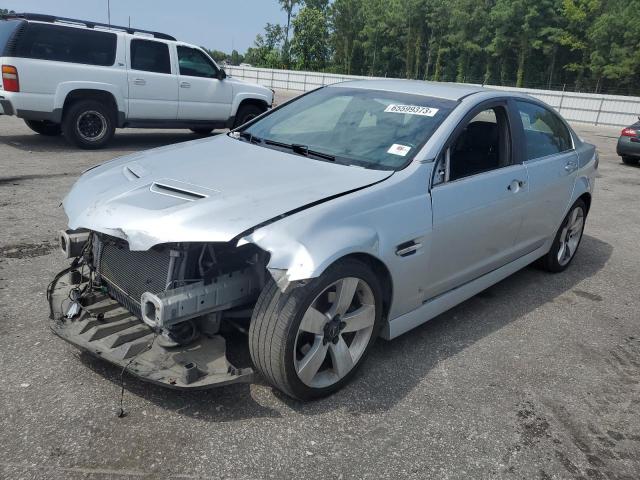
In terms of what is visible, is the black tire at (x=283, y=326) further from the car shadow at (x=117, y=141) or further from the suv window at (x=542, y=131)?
the car shadow at (x=117, y=141)

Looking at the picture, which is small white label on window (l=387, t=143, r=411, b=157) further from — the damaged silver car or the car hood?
the car hood

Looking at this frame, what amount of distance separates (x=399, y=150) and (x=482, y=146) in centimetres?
91

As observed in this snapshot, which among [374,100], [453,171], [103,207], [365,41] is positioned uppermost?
[365,41]

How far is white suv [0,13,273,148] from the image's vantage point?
855 cm

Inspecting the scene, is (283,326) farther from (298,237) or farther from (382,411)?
(382,411)

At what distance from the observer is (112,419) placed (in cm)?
262

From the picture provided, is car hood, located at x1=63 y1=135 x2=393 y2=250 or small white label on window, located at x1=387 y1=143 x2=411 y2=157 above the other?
small white label on window, located at x1=387 y1=143 x2=411 y2=157

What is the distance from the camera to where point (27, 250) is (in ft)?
15.3

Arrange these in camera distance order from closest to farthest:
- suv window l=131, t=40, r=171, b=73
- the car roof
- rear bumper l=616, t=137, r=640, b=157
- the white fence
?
the car roof → suv window l=131, t=40, r=171, b=73 → rear bumper l=616, t=137, r=640, b=157 → the white fence

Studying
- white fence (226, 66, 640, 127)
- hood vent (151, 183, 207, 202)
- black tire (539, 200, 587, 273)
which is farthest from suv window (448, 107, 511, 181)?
white fence (226, 66, 640, 127)

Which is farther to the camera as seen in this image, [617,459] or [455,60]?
[455,60]

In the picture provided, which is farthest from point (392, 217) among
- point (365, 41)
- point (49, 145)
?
point (365, 41)

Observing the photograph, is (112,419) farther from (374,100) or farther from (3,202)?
(3,202)

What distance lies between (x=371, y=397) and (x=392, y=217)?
972mm
